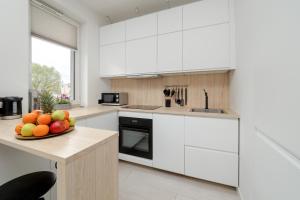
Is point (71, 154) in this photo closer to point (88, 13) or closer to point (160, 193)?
point (160, 193)

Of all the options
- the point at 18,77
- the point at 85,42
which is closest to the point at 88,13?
the point at 85,42

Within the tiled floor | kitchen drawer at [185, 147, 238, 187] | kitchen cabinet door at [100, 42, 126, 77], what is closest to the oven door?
the tiled floor

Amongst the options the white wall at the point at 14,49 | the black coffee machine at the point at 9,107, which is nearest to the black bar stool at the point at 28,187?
the black coffee machine at the point at 9,107

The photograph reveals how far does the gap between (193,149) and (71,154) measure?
4.58 feet

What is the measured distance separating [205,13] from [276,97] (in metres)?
1.54

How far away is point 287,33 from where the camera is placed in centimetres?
54

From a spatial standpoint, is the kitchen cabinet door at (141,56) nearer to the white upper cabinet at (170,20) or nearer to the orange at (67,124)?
the white upper cabinet at (170,20)

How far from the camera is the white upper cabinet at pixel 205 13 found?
1667 mm

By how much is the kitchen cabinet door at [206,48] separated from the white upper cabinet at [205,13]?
2.8 inches

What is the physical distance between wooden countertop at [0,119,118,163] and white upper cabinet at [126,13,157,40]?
5.82 ft

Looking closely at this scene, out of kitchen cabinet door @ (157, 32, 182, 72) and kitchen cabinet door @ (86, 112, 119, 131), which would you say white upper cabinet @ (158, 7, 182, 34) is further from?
kitchen cabinet door @ (86, 112, 119, 131)

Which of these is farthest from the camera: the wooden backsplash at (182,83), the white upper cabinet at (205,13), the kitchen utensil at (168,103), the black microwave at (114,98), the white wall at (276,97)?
the black microwave at (114,98)

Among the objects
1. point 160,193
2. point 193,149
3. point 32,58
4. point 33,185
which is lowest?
point 160,193

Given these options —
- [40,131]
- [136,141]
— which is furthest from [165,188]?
[40,131]
